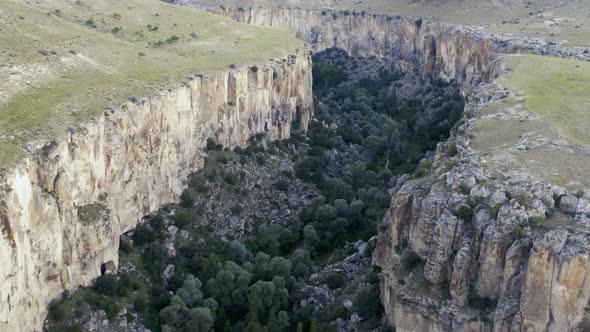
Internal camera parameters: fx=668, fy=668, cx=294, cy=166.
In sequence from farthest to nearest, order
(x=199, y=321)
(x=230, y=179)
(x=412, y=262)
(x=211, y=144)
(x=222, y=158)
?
(x=222, y=158), (x=211, y=144), (x=230, y=179), (x=199, y=321), (x=412, y=262)

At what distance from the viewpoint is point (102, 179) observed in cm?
5569

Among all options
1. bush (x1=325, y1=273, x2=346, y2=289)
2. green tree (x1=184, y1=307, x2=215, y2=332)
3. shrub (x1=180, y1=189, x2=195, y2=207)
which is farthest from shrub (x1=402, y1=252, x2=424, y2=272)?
shrub (x1=180, y1=189, x2=195, y2=207)

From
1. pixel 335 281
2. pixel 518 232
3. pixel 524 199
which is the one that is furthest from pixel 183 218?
pixel 518 232

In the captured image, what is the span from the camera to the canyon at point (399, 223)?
4005 centimetres

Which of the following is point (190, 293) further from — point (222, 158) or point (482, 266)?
point (482, 266)

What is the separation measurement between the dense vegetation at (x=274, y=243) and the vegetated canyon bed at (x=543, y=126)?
731cm

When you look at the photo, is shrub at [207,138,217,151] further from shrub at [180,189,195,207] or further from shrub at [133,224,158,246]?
shrub at [133,224,158,246]

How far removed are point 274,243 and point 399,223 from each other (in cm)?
1941

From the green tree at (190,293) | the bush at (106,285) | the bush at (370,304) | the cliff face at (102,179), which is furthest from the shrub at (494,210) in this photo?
the cliff face at (102,179)

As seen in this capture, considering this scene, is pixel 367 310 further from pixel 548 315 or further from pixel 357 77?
pixel 357 77

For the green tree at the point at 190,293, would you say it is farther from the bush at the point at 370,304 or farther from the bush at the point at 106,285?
the bush at the point at 370,304

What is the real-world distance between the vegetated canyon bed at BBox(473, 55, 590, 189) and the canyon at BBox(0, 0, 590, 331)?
1.56 meters

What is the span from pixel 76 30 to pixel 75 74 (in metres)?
13.6

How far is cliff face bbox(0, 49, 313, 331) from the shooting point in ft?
148
